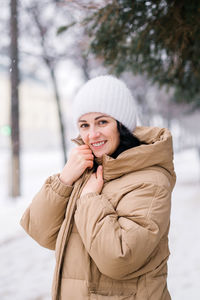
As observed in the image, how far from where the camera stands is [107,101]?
1757 millimetres

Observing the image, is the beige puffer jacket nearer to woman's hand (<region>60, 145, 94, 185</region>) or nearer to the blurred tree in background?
woman's hand (<region>60, 145, 94, 185</region>)

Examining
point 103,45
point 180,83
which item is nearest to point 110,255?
point 103,45

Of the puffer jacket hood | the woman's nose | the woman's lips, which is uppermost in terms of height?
the woman's nose

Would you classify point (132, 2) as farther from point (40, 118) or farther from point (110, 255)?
point (40, 118)

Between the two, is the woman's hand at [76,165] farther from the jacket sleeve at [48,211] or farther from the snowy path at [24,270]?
the snowy path at [24,270]

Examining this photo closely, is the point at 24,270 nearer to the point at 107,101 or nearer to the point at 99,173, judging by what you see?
the point at 99,173

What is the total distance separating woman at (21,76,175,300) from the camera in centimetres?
140

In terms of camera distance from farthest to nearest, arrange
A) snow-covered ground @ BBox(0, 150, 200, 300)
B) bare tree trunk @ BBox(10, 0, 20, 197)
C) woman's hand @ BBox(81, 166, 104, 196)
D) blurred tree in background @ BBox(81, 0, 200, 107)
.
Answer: bare tree trunk @ BBox(10, 0, 20, 197) → snow-covered ground @ BBox(0, 150, 200, 300) → blurred tree in background @ BBox(81, 0, 200, 107) → woman's hand @ BBox(81, 166, 104, 196)

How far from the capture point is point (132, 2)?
340 centimetres

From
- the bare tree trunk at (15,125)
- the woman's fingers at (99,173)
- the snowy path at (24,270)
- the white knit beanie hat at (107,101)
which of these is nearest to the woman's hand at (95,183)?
the woman's fingers at (99,173)

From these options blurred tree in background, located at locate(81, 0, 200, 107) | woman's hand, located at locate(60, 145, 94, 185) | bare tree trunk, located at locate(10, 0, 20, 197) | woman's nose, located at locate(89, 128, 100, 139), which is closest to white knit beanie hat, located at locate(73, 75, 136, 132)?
woman's nose, located at locate(89, 128, 100, 139)

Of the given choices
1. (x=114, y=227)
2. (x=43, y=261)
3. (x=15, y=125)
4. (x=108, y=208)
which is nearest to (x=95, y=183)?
(x=108, y=208)

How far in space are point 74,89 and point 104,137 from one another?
13.3m

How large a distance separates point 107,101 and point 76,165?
418mm
